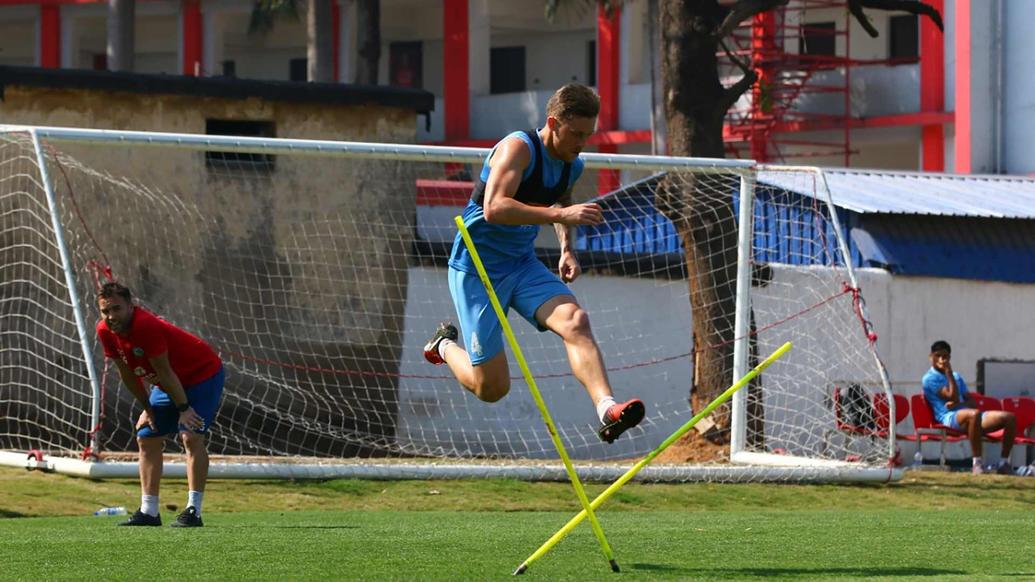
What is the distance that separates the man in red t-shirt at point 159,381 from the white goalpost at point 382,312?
534 centimetres

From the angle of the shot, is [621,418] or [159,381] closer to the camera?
[621,418]

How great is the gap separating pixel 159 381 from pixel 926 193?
51.5 ft

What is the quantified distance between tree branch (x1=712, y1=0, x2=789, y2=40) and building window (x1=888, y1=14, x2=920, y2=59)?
858 inches

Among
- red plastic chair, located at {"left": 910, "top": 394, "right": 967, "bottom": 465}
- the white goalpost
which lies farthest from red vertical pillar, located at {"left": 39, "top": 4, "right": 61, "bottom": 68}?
red plastic chair, located at {"left": 910, "top": 394, "right": 967, "bottom": 465}

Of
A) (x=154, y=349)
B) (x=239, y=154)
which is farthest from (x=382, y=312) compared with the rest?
(x=154, y=349)

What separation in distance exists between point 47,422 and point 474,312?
1041 centimetres

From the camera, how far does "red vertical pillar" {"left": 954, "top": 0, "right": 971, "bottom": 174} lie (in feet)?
111

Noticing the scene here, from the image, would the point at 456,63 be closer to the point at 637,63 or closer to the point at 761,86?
the point at 637,63

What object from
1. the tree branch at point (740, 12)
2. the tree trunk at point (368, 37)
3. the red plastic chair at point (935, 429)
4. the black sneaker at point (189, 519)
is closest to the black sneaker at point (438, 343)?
the black sneaker at point (189, 519)

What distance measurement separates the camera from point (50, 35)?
165 feet

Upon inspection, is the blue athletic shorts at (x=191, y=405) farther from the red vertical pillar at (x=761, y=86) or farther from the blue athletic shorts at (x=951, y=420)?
the red vertical pillar at (x=761, y=86)

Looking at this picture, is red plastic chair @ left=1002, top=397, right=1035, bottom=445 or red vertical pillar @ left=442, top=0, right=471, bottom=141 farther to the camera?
red vertical pillar @ left=442, top=0, right=471, bottom=141

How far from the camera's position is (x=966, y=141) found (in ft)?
114

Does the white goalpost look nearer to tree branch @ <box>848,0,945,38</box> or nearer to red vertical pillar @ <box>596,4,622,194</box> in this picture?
tree branch @ <box>848,0,945,38</box>
